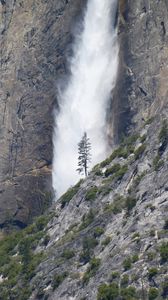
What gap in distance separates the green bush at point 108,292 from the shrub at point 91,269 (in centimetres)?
451

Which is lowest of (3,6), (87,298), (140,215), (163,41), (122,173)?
(87,298)

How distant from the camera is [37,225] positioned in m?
125

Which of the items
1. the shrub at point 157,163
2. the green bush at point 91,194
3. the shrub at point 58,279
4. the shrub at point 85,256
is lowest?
the shrub at point 58,279

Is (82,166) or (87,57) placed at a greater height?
(87,57)

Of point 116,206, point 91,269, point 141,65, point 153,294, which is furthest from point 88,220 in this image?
point 141,65

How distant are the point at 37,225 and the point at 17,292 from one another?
16.9 meters

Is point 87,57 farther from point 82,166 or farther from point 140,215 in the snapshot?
point 140,215

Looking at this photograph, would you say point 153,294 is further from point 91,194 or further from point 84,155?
point 84,155

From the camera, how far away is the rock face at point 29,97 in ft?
488

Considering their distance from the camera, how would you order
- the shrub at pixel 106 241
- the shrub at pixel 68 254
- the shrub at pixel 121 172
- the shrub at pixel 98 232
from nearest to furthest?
the shrub at pixel 106 241 < the shrub at pixel 68 254 < the shrub at pixel 98 232 < the shrub at pixel 121 172

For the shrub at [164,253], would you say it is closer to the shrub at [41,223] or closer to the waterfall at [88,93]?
the shrub at [41,223]

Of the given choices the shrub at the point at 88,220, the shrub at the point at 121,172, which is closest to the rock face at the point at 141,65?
the shrub at the point at 121,172

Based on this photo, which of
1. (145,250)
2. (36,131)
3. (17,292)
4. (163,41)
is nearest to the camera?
(145,250)

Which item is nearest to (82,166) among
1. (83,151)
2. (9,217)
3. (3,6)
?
(83,151)
